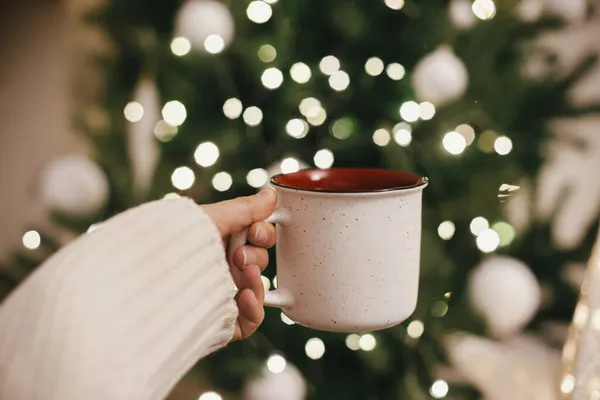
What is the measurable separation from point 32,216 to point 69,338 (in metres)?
1.14

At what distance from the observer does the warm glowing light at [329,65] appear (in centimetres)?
84

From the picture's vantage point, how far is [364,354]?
85 cm

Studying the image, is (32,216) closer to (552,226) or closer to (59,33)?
(59,33)

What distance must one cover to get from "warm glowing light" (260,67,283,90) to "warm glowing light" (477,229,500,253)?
0.40 m

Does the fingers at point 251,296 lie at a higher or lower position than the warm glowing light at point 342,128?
lower

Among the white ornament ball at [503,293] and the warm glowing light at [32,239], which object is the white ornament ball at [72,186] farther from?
the white ornament ball at [503,293]

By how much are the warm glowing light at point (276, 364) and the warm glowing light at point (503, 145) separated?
48 centimetres

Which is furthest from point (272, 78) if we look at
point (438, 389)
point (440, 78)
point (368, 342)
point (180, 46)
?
point (438, 389)

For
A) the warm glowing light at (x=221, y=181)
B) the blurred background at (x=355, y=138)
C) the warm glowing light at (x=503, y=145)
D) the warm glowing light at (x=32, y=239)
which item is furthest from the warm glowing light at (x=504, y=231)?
the warm glowing light at (x=32, y=239)

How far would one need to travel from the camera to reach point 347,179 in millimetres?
633

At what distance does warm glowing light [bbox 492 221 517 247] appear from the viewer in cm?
85

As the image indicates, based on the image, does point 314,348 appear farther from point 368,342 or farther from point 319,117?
point 319,117

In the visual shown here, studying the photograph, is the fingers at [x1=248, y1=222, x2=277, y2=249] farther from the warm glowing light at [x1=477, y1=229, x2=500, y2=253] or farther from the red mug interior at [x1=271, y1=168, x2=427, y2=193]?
the warm glowing light at [x1=477, y1=229, x2=500, y2=253]

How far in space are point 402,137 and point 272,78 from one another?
0.22 meters
